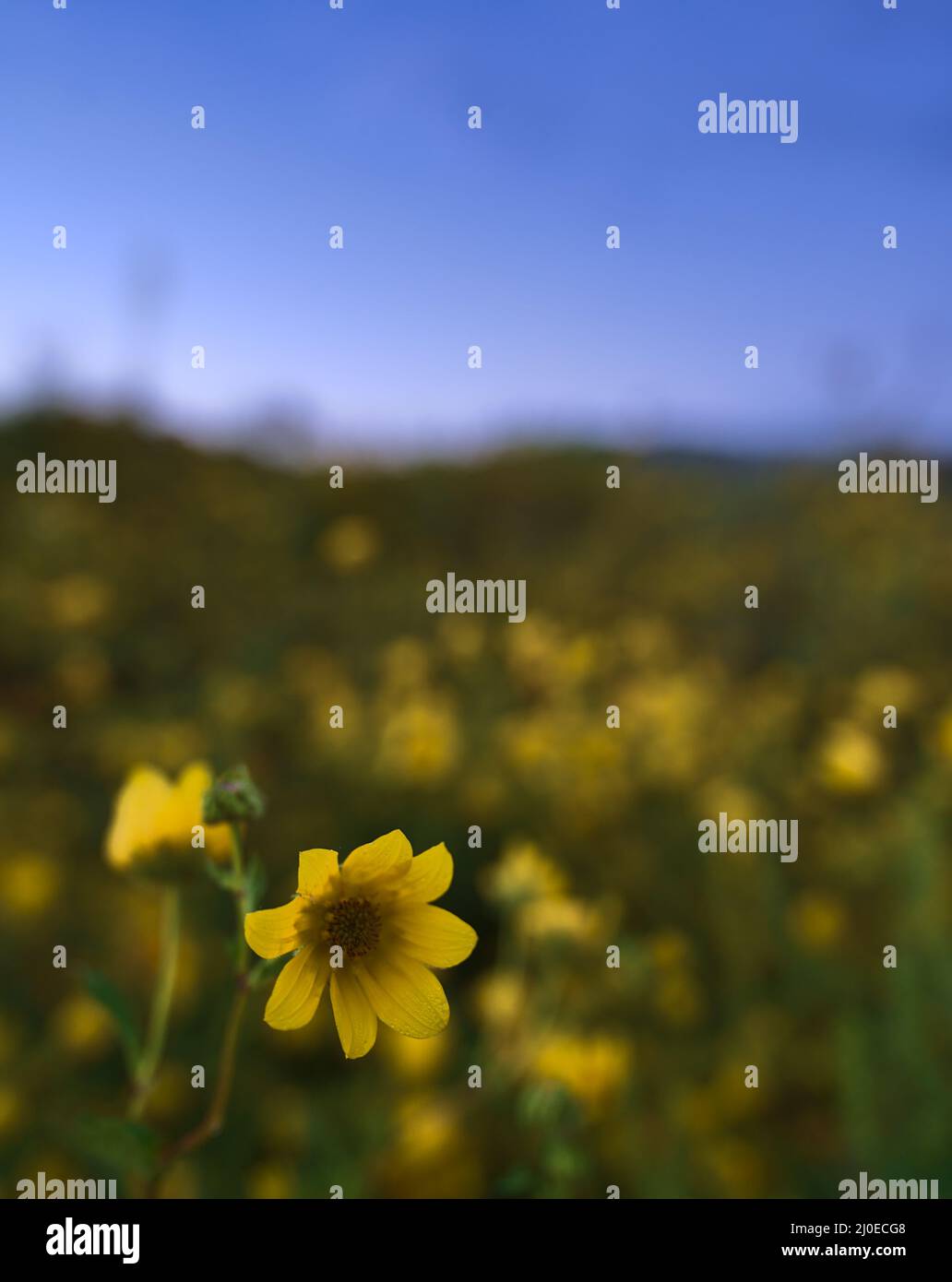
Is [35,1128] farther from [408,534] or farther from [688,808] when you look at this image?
[408,534]

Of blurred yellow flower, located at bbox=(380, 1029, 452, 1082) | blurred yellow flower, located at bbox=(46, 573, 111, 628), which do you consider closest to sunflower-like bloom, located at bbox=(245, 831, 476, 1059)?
blurred yellow flower, located at bbox=(380, 1029, 452, 1082)

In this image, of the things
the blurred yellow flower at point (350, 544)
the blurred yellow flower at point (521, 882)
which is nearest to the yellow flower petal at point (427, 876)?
the blurred yellow flower at point (521, 882)

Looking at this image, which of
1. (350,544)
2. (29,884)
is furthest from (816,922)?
(350,544)

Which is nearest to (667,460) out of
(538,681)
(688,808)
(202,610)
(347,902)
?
(202,610)

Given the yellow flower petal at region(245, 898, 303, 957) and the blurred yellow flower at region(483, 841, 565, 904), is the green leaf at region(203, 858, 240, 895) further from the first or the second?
the blurred yellow flower at region(483, 841, 565, 904)

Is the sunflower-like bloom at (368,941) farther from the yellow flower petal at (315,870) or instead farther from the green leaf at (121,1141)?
the green leaf at (121,1141)

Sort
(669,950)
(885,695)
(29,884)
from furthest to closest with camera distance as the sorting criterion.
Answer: (885,695)
(29,884)
(669,950)

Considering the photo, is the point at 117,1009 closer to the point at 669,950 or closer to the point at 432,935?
the point at 432,935
